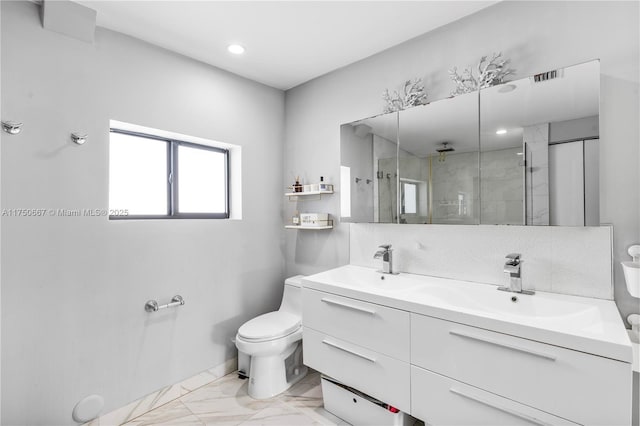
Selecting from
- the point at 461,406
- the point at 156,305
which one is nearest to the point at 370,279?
the point at 461,406

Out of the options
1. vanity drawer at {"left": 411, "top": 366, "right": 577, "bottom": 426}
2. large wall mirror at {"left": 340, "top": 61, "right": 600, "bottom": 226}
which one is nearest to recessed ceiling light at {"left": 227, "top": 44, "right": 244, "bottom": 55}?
large wall mirror at {"left": 340, "top": 61, "right": 600, "bottom": 226}

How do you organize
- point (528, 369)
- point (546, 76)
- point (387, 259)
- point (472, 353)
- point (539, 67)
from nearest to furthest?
point (528, 369) < point (472, 353) < point (546, 76) < point (539, 67) < point (387, 259)

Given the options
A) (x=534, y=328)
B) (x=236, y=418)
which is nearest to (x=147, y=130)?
(x=236, y=418)

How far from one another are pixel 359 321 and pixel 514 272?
838 mm

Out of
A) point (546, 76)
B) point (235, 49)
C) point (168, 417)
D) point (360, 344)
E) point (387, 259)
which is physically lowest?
point (168, 417)

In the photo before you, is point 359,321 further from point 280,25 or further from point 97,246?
point 280,25

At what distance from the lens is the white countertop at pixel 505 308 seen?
1105 millimetres

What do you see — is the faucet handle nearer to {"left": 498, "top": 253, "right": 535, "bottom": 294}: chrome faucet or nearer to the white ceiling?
{"left": 498, "top": 253, "right": 535, "bottom": 294}: chrome faucet

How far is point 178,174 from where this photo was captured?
2463 mm

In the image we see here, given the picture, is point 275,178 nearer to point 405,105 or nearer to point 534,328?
point 405,105

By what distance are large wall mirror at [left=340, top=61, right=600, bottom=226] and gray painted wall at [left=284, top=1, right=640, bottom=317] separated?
0.12m

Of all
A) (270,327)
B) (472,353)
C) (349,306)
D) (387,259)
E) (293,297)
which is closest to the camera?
(472,353)

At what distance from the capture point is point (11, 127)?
5.24 feet

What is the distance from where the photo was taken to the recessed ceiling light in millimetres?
2203
